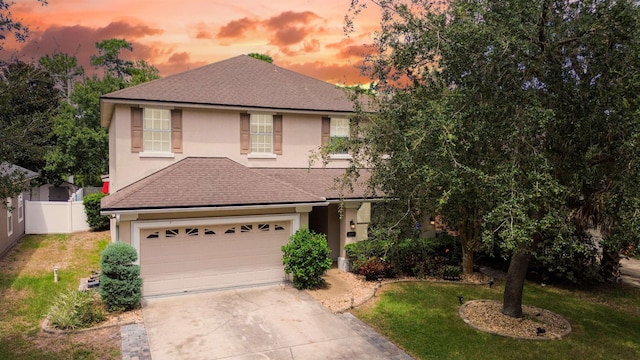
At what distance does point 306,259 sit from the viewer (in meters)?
14.2

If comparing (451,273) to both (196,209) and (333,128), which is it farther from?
(196,209)

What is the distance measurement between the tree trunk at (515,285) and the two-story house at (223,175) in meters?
5.67

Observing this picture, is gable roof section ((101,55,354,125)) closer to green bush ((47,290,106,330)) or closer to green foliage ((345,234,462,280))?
green foliage ((345,234,462,280))

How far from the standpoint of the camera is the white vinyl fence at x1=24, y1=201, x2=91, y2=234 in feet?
77.6

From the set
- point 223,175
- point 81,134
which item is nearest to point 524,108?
point 223,175

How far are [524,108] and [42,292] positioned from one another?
15479 mm

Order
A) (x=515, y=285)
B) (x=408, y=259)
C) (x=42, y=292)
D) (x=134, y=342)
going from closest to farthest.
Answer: (x=134, y=342)
(x=515, y=285)
(x=42, y=292)
(x=408, y=259)

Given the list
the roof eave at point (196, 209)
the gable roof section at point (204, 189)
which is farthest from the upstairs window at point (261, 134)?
the roof eave at point (196, 209)

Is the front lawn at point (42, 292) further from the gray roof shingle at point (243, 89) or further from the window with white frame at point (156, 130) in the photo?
the gray roof shingle at point (243, 89)

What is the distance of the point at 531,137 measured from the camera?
865 cm

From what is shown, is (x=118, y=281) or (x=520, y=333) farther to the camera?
(x=118, y=281)

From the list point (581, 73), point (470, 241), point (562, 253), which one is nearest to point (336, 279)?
point (470, 241)

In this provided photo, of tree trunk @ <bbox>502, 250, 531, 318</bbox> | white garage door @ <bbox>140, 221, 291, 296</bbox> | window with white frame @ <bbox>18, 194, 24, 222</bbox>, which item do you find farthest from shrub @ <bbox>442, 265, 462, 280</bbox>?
window with white frame @ <bbox>18, 194, 24, 222</bbox>

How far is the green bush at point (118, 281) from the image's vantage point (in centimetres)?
1177
